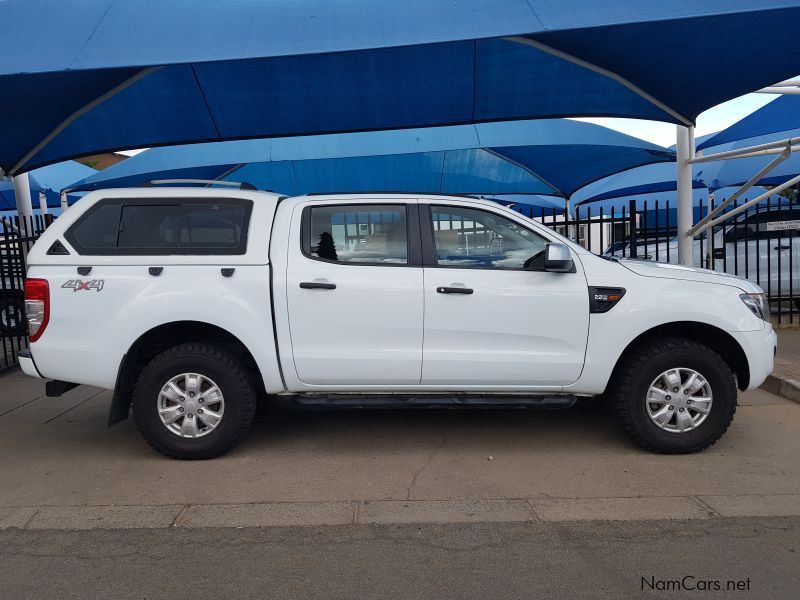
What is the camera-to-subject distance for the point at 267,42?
5.52 metres

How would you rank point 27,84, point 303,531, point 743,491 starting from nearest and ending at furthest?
point 303,531
point 743,491
point 27,84

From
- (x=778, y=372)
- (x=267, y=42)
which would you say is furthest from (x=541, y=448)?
(x=267, y=42)

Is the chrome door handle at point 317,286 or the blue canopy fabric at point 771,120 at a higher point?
the blue canopy fabric at point 771,120

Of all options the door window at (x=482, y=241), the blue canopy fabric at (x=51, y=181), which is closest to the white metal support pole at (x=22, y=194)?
the blue canopy fabric at (x=51, y=181)

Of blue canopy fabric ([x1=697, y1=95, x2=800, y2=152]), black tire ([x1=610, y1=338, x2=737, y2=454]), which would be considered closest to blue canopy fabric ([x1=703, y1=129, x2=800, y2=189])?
blue canopy fabric ([x1=697, y1=95, x2=800, y2=152])

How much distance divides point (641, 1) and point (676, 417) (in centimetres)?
338

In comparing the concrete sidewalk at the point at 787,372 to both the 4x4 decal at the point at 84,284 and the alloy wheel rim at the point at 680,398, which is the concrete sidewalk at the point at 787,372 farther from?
the 4x4 decal at the point at 84,284

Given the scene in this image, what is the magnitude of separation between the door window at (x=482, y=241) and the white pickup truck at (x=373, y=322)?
0.01m

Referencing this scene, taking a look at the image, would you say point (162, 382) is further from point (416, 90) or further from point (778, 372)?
point (778, 372)

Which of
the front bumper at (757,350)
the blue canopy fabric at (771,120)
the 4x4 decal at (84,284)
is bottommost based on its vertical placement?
the front bumper at (757,350)

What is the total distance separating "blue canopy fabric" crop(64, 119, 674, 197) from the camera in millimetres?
11266

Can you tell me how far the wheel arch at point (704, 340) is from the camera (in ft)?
15.8

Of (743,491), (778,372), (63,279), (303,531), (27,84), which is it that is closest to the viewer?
(303,531)

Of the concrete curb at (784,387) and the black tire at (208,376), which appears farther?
the concrete curb at (784,387)
